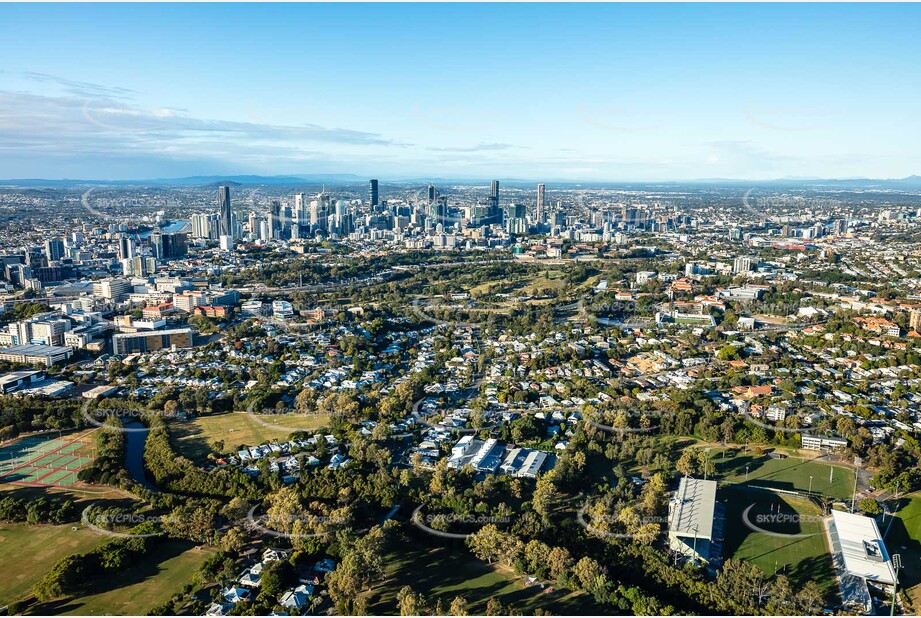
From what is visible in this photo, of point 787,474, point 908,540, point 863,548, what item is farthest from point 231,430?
point 908,540

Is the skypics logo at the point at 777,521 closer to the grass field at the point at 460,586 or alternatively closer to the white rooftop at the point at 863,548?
the white rooftop at the point at 863,548

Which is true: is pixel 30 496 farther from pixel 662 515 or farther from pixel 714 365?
pixel 714 365

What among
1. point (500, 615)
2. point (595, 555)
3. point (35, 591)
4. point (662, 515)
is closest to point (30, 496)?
point (35, 591)

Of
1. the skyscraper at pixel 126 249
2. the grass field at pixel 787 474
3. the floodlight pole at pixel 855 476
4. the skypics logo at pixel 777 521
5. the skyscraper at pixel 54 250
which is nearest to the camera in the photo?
the skypics logo at pixel 777 521

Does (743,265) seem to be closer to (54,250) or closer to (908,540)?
(908,540)

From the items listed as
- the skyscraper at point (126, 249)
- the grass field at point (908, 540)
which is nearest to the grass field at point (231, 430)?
the grass field at point (908, 540)
